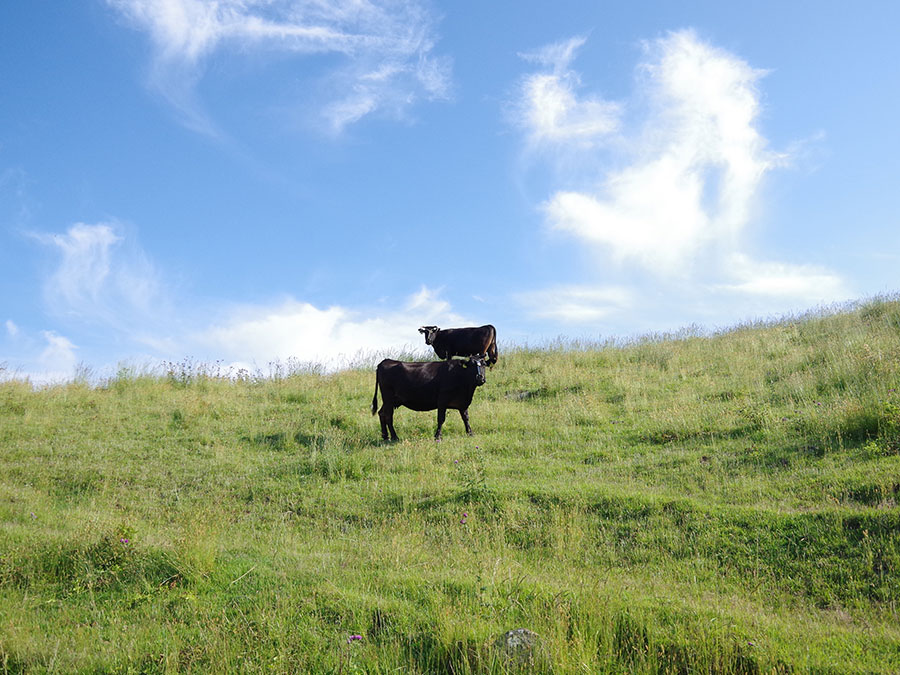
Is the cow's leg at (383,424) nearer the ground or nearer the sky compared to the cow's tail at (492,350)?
nearer the ground

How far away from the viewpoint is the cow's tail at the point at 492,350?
2328 centimetres

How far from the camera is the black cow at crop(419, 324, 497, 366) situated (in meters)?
23.1

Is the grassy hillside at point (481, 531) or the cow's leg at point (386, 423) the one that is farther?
the cow's leg at point (386, 423)

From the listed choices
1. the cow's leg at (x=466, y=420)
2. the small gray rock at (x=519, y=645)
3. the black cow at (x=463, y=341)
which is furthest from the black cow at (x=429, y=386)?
the small gray rock at (x=519, y=645)

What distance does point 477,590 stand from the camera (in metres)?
7.00

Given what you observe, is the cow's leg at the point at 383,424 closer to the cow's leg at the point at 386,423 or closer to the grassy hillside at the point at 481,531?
the cow's leg at the point at 386,423

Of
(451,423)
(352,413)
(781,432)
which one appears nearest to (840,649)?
(781,432)

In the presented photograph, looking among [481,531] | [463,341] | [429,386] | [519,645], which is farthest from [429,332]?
[519,645]

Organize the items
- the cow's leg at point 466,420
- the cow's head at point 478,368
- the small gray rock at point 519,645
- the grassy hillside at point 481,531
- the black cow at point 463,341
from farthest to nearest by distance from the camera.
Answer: the black cow at point 463,341 → the cow's head at point 478,368 → the cow's leg at point 466,420 → the grassy hillside at point 481,531 → the small gray rock at point 519,645

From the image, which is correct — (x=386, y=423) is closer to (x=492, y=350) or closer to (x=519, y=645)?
(x=492, y=350)

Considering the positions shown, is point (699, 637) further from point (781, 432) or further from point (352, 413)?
point (352, 413)

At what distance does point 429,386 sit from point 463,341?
24.5 ft

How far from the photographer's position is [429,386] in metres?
16.1

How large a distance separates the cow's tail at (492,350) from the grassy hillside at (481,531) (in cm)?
421
